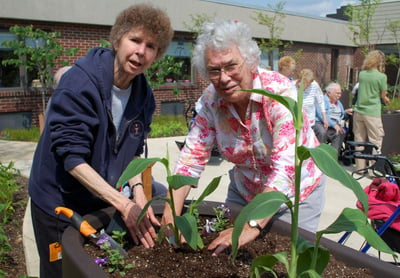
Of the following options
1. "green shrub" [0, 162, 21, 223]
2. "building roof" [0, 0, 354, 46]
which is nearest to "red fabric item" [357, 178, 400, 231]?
"green shrub" [0, 162, 21, 223]

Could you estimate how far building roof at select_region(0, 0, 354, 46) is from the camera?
11148 millimetres

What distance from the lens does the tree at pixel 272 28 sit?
16.3 meters

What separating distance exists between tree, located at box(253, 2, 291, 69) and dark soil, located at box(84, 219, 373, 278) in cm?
1485

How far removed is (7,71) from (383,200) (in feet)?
35.6

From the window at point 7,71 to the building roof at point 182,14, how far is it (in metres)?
0.55

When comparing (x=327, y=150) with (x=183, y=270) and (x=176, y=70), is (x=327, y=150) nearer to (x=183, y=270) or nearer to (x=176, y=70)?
(x=183, y=270)

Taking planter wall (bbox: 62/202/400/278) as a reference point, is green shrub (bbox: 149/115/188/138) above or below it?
below

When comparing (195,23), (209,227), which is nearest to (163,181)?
(209,227)

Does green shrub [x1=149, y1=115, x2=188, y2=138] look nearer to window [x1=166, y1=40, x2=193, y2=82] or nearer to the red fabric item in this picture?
window [x1=166, y1=40, x2=193, y2=82]

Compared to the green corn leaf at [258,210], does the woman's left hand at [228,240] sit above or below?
below

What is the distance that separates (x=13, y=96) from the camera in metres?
11.0

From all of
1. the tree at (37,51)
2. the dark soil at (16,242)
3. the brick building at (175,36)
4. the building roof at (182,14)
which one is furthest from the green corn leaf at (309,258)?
the tree at (37,51)

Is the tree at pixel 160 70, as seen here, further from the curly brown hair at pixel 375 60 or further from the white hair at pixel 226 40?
the white hair at pixel 226 40

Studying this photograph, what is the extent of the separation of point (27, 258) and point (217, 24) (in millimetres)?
2582
